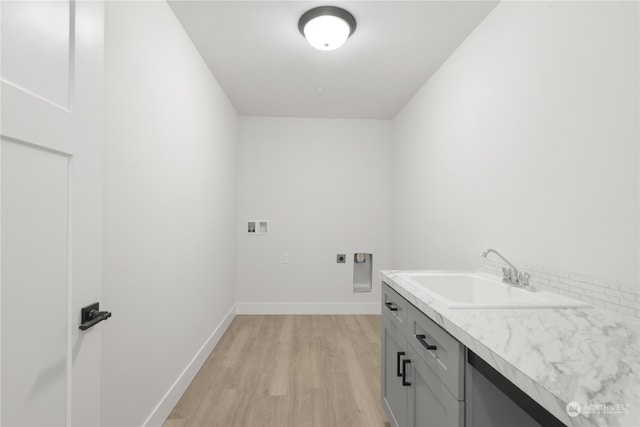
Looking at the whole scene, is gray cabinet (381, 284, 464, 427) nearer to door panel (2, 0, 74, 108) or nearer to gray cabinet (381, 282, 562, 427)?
gray cabinet (381, 282, 562, 427)

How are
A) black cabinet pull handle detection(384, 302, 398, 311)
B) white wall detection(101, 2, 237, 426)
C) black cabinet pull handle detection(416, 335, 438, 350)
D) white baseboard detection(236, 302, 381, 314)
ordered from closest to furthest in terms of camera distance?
1. black cabinet pull handle detection(416, 335, 438, 350)
2. white wall detection(101, 2, 237, 426)
3. black cabinet pull handle detection(384, 302, 398, 311)
4. white baseboard detection(236, 302, 381, 314)

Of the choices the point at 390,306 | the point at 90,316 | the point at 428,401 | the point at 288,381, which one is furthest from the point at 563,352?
the point at 288,381

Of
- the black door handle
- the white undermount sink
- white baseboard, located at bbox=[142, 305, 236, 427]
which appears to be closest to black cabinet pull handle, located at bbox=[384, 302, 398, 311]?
the white undermount sink

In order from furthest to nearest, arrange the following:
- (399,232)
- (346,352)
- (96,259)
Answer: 1. (399,232)
2. (346,352)
3. (96,259)

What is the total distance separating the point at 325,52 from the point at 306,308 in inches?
117

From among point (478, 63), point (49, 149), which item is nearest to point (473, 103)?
point (478, 63)

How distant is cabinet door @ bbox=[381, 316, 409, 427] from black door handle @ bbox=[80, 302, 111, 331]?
1290 mm

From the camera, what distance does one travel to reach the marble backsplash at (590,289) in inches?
42.6

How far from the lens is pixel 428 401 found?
1.24 m

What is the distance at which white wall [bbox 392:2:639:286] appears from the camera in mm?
1123

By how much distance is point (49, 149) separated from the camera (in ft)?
2.56

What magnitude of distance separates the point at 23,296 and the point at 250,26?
199 cm

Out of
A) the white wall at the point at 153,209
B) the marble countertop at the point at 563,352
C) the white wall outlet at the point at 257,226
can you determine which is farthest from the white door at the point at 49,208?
the white wall outlet at the point at 257,226

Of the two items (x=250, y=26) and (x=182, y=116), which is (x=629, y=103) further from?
(x=182, y=116)
